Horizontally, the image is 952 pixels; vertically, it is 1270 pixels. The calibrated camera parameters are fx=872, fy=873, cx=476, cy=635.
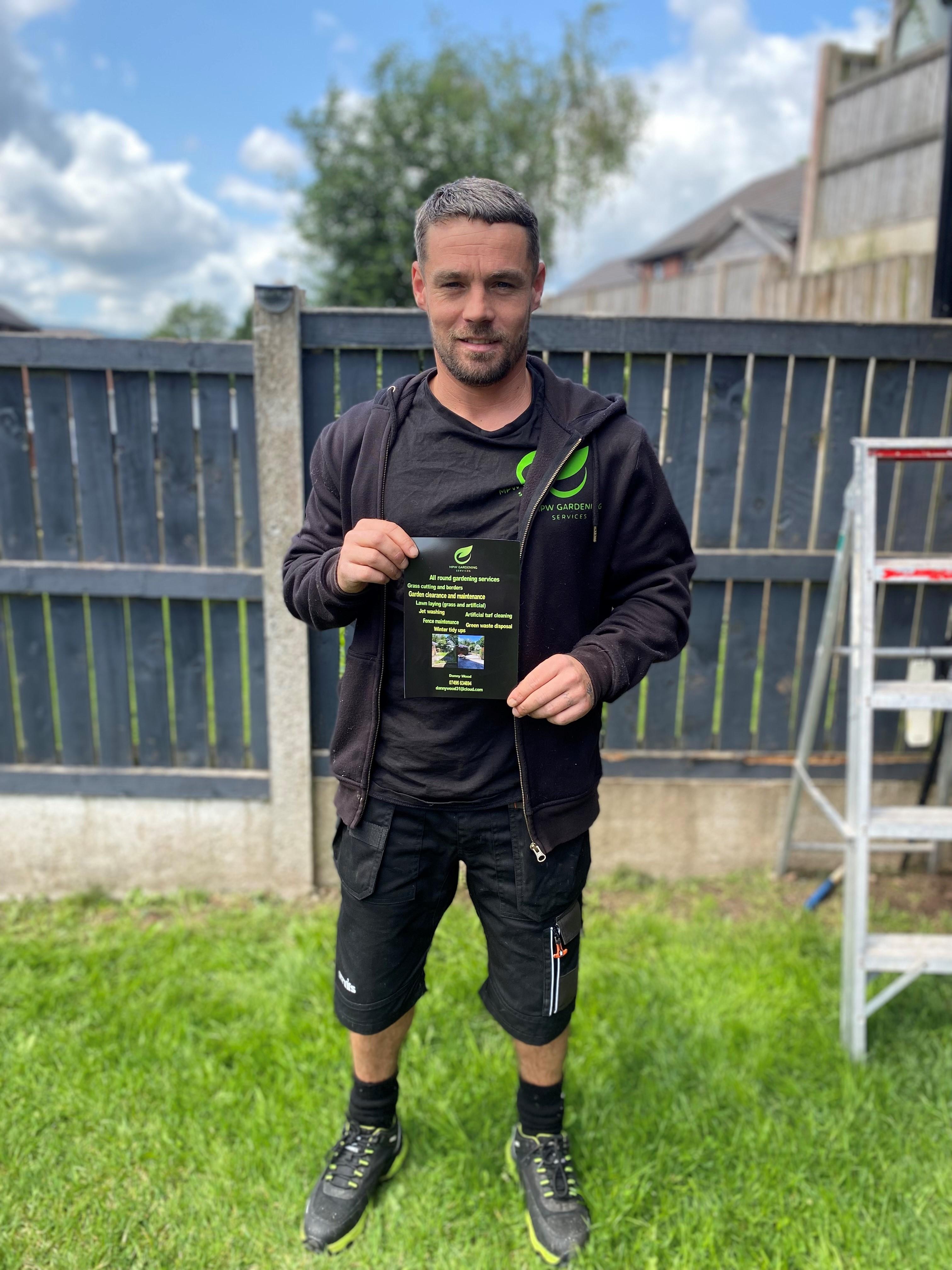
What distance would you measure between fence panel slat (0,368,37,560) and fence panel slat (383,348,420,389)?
1376 mm

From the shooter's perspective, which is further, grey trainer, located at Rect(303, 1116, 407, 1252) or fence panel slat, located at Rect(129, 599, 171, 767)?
fence panel slat, located at Rect(129, 599, 171, 767)

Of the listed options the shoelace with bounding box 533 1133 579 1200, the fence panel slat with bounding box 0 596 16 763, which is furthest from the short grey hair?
the fence panel slat with bounding box 0 596 16 763

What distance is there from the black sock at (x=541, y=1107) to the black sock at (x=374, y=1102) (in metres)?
0.33

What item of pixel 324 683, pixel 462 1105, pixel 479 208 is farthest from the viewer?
pixel 324 683

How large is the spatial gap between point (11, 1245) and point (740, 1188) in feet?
5.82

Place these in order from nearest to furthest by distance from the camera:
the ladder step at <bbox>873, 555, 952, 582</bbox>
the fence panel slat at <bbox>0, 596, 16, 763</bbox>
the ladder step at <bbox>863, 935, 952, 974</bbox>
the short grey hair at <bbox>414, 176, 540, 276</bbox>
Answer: the short grey hair at <bbox>414, 176, 540, 276</bbox>
the ladder step at <bbox>863, 935, 952, 974</bbox>
the ladder step at <bbox>873, 555, 952, 582</bbox>
the fence panel slat at <bbox>0, 596, 16, 763</bbox>

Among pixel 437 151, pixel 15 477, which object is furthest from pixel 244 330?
pixel 15 477

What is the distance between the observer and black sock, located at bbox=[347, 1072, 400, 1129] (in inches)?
86.4

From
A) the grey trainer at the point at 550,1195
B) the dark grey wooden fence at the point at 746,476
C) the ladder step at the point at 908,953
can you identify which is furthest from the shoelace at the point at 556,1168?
the dark grey wooden fence at the point at 746,476

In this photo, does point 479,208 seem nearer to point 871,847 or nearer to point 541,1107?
point 541,1107

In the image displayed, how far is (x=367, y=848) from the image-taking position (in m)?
1.95

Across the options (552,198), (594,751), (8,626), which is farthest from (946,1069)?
(552,198)

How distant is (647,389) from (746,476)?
0.52 meters

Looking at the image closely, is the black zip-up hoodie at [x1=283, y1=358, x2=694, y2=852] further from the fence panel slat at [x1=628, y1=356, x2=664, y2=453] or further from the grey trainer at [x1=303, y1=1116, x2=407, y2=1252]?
the fence panel slat at [x1=628, y1=356, x2=664, y2=453]
